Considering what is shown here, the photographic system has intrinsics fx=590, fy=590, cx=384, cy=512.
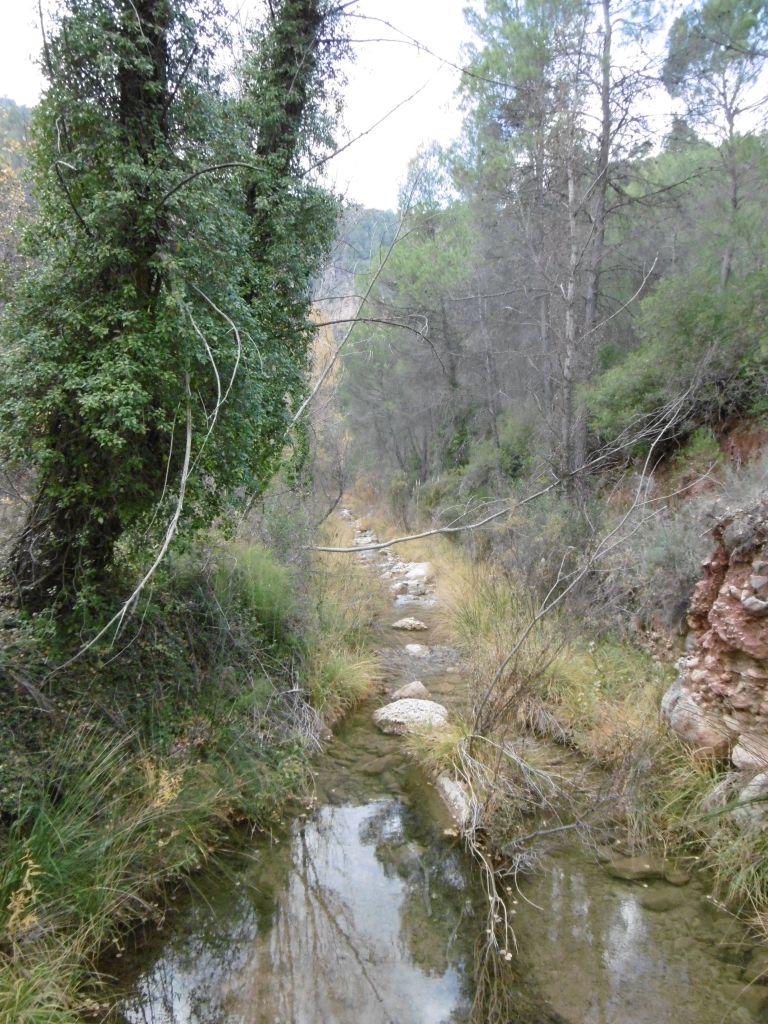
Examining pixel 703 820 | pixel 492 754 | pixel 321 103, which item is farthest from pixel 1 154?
pixel 703 820

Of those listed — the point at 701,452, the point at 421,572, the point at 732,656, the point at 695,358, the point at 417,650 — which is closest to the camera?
the point at 732,656

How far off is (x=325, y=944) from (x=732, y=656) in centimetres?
292

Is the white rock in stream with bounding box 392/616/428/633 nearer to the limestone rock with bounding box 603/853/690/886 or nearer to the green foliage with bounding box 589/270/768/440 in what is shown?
the green foliage with bounding box 589/270/768/440

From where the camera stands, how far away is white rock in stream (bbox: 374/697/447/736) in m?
4.90

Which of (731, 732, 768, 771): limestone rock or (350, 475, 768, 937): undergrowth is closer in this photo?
(731, 732, 768, 771): limestone rock

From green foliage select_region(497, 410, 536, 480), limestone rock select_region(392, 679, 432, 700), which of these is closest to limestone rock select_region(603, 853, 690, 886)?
limestone rock select_region(392, 679, 432, 700)

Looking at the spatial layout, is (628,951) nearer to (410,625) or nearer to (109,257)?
(109,257)

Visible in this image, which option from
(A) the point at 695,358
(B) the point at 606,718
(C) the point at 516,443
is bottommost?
(B) the point at 606,718

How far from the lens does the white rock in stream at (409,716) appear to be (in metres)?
4.90

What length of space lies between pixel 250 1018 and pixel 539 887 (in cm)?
163

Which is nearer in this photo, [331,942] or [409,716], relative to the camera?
[331,942]

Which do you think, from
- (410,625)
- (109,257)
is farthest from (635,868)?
(410,625)

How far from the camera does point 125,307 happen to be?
321 cm

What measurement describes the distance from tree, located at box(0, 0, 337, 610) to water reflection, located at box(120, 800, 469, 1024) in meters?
1.89
